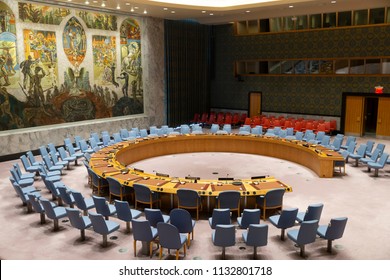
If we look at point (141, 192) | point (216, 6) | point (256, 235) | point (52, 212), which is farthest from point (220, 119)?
→ point (256, 235)

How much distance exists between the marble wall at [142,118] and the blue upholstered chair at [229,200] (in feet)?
32.2

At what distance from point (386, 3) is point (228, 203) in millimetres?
13443

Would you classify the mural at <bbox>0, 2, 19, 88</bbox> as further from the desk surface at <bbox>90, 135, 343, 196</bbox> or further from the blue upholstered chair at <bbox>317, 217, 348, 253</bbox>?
the blue upholstered chair at <bbox>317, 217, 348, 253</bbox>

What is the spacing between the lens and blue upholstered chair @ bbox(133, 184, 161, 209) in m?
8.80

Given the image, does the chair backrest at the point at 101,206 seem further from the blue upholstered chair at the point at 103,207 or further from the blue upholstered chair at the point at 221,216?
the blue upholstered chair at the point at 221,216

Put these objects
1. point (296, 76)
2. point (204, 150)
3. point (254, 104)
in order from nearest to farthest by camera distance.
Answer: point (204, 150), point (296, 76), point (254, 104)

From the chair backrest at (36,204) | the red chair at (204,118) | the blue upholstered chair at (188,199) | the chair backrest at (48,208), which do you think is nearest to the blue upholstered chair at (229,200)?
the blue upholstered chair at (188,199)

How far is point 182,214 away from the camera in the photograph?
7188 millimetres

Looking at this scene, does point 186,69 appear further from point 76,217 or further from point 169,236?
point 169,236

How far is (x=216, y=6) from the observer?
17.4 meters

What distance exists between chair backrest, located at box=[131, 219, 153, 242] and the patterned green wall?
15701mm

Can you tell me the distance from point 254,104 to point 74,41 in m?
11.0

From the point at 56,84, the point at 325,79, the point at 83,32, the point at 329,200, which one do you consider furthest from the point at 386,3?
the point at 56,84

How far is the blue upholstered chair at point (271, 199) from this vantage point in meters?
8.52
